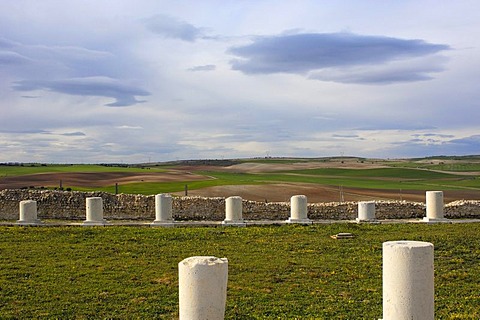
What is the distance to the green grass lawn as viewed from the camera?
9.67 m

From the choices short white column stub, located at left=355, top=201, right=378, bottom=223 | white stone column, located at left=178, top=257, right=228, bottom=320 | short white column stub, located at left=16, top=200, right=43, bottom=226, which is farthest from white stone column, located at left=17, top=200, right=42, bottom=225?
white stone column, located at left=178, top=257, right=228, bottom=320

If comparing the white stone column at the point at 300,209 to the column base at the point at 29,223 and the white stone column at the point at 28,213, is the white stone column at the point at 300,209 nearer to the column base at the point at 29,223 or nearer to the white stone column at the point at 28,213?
the column base at the point at 29,223

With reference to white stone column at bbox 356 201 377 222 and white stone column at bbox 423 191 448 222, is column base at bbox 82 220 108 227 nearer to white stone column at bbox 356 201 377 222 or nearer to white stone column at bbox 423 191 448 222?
white stone column at bbox 356 201 377 222

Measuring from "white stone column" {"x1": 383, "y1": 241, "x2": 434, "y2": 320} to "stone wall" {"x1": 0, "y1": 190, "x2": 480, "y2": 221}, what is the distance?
657 inches

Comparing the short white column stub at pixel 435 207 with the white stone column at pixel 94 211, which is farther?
the short white column stub at pixel 435 207

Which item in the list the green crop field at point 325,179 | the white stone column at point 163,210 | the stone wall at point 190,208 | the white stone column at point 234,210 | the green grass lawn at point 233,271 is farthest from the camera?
the green crop field at point 325,179

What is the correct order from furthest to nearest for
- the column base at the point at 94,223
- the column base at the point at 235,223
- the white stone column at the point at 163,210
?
1. the white stone column at the point at 163,210
2. the column base at the point at 94,223
3. the column base at the point at 235,223

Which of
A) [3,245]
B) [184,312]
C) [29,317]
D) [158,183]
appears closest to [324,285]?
[184,312]

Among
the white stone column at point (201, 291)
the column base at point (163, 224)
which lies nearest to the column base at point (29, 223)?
the column base at point (163, 224)

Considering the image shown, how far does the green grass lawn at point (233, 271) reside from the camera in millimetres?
9672

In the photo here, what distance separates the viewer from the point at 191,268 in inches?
281

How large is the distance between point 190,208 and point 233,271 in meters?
11.9

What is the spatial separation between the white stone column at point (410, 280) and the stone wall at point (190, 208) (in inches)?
657

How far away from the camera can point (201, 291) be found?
7.11 metres
